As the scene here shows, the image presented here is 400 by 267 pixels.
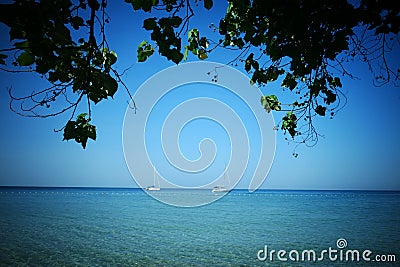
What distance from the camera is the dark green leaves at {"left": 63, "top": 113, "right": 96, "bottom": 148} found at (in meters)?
1.69

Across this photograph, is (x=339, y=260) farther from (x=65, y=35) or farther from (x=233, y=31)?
(x=65, y=35)

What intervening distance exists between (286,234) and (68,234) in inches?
605

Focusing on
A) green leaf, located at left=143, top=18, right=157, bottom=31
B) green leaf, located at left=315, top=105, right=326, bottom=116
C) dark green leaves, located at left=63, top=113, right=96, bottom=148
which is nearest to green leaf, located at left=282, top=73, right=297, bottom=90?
green leaf, located at left=315, top=105, right=326, bottom=116

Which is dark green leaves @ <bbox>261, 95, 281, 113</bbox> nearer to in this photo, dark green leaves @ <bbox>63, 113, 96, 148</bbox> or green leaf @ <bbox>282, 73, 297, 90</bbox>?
green leaf @ <bbox>282, 73, 297, 90</bbox>

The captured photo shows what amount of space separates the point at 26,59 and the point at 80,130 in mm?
491

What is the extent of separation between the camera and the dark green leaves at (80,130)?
5.56 feet

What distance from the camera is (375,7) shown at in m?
1.68

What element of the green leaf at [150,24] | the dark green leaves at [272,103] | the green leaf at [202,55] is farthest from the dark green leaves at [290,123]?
the green leaf at [150,24]

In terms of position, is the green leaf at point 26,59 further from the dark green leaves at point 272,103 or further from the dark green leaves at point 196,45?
the dark green leaves at point 272,103

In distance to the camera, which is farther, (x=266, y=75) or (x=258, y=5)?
(x=266, y=75)

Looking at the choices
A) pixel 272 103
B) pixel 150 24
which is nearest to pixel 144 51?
pixel 150 24

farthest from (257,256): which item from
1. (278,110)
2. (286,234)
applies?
(278,110)

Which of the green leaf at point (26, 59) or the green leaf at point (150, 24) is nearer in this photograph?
the green leaf at point (26, 59)

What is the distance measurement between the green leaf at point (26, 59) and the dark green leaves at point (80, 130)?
1.33 feet
